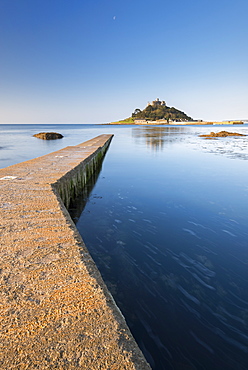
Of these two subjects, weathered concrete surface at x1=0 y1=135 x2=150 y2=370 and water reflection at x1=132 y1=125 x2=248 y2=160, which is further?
Answer: water reflection at x1=132 y1=125 x2=248 y2=160

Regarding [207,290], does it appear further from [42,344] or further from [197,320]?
[42,344]

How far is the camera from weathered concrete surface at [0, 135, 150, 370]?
1.31 m

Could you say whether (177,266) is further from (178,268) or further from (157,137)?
(157,137)

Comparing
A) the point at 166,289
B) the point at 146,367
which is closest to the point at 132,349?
the point at 146,367

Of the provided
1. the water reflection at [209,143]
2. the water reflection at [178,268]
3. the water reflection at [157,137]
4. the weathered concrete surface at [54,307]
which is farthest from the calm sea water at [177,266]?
the water reflection at [157,137]

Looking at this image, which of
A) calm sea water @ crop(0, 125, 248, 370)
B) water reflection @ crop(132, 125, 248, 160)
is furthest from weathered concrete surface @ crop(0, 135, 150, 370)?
water reflection @ crop(132, 125, 248, 160)

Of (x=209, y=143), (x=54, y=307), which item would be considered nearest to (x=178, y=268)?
(x=54, y=307)

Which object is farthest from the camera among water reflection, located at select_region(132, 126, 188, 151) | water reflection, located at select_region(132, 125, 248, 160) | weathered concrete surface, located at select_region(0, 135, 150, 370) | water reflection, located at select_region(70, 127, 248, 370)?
water reflection, located at select_region(132, 126, 188, 151)

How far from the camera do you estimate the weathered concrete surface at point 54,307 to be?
1.31 meters

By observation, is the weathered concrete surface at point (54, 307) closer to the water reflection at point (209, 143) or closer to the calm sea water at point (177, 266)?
the calm sea water at point (177, 266)

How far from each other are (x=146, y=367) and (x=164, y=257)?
2652mm

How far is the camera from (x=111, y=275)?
135 inches

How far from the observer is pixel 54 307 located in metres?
1.68

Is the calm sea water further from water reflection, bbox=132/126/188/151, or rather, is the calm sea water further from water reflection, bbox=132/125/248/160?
water reflection, bbox=132/126/188/151
